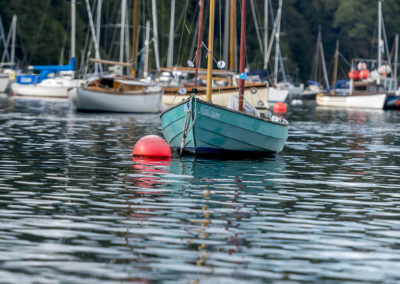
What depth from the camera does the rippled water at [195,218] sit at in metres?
12.2

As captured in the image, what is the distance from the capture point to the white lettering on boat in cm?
2667

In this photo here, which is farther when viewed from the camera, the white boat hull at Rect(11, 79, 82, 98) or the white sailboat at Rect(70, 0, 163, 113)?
the white boat hull at Rect(11, 79, 82, 98)

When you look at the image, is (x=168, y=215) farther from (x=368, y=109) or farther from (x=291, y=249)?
(x=368, y=109)

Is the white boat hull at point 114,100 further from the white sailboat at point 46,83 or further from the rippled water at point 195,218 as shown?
the white sailboat at point 46,83

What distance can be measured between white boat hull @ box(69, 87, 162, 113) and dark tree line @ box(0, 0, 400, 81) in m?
26.4

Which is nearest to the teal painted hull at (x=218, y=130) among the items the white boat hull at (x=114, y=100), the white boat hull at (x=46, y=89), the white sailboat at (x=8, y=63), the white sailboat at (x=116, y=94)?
the white sailboat at (x=116, y=94)

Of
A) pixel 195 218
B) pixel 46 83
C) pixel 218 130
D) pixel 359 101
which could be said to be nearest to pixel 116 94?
pixel 218 130

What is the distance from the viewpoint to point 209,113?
26797mm

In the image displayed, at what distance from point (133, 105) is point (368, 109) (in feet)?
108

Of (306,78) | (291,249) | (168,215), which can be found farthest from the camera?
(306,78)

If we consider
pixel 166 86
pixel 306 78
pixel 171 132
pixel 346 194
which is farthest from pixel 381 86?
pixel 346 194

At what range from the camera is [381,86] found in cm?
8925

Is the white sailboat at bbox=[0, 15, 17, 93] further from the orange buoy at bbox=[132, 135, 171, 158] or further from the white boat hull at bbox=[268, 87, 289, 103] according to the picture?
the orange buoy at bbox=[132, 135, 171, 158]

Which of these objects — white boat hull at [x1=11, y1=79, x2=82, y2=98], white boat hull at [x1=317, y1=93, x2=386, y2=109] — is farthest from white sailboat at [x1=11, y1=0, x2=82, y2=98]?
white boat hull at [x1=317, y1=93, x2=386, y2=109]
